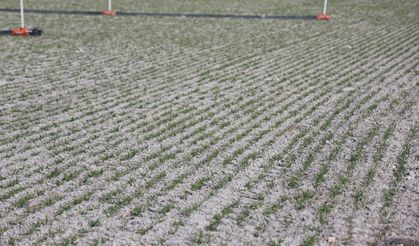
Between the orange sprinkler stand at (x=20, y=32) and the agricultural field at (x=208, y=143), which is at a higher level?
the orange sprinkler stand at (x=20, y=32)

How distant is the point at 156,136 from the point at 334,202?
11.2 feet

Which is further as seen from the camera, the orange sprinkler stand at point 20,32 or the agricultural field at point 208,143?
the orange sprinkler stand at point 20,32

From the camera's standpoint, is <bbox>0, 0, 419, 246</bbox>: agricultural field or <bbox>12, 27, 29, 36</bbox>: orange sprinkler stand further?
<bbox>12, 27, 29, 36</bbox>: orange sprinkler stand

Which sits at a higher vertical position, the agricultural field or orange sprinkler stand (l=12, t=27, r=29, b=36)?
orange sprinkler stand (l=12, t=27, r=29, b=36)

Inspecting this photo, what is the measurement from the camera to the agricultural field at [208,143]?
6445 millimetres

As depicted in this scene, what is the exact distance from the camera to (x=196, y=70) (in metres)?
14.2

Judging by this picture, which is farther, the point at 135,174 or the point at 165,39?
the point at 165,39

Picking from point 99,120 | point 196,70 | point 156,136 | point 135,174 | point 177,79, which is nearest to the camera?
point 135,174

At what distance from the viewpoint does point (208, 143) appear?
8.93 m

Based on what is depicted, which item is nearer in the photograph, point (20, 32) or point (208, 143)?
point (208, 143)

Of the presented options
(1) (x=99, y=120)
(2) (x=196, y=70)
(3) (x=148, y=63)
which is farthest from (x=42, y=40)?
(1) (x=99, y=120)

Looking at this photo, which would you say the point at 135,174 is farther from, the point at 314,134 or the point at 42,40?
the point at 42,40

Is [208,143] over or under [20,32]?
under

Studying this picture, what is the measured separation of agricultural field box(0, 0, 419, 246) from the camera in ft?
21.1
